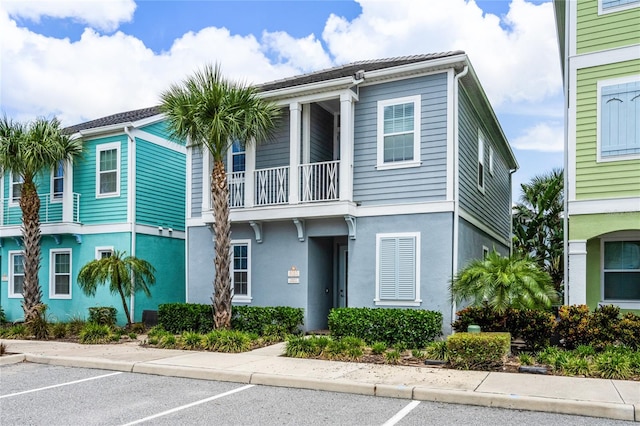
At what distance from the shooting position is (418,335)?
11.7 meters

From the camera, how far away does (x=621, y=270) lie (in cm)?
1182

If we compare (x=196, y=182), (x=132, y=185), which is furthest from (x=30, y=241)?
(x=196, y=182)

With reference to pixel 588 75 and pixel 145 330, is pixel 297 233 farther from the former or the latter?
pixel 588 75

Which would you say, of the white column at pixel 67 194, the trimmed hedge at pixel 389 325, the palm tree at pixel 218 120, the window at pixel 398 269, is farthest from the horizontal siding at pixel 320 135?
the white column at pixel 67 194

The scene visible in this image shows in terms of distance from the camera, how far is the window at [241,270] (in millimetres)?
15039

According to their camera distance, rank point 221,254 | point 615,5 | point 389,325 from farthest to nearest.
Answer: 1. point 221,254
2. point 389,325
3. point 615,5

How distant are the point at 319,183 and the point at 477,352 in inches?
238

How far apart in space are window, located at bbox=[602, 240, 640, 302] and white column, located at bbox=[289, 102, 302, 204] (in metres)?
7.10

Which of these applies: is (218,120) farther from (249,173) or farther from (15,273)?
(15,273)

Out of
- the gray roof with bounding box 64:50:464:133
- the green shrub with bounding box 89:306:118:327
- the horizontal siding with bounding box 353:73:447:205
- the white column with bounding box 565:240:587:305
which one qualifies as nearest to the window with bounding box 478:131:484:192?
the gray roof with bounding box 64:50:464:133

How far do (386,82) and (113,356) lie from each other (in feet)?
28.5

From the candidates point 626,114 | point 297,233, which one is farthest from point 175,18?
point 626,114

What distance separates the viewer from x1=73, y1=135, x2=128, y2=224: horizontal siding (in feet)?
58.3

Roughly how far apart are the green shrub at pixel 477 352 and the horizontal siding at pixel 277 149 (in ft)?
24.1
